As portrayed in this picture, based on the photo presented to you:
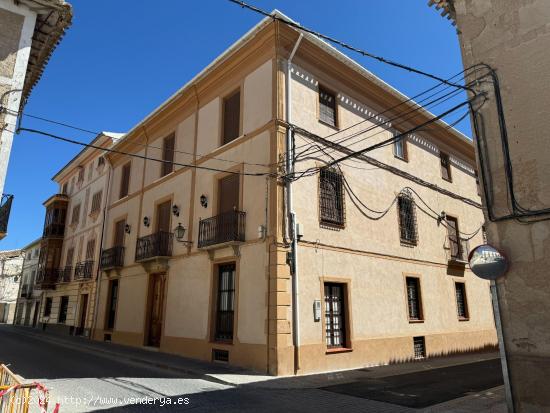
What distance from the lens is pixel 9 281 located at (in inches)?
1778

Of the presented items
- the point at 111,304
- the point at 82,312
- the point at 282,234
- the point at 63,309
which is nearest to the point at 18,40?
the point at 282,234

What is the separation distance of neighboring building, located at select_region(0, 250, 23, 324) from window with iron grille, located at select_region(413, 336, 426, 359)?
4344 centimetres

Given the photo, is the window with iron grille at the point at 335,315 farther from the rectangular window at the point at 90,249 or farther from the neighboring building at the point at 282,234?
the rectangular window at the point at 90,249

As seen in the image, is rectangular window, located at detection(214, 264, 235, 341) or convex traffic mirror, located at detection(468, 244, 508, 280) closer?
convex traffic mirror, located at detection(468, 244, 508, 280)

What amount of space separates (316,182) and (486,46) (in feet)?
20.5

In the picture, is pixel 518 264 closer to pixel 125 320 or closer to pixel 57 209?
pixel 125 320

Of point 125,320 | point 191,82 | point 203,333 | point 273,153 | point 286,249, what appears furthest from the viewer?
point 125,320

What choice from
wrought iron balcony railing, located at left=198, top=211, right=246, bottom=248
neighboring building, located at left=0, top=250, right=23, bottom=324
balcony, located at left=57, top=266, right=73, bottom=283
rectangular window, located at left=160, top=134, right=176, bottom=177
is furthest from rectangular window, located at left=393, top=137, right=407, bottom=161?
neighboring building, located at left=0, top=250, right=23, bottom=324

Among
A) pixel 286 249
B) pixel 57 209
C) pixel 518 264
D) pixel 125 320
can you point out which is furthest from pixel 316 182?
pixel 57 209

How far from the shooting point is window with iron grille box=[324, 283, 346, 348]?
11.1 m

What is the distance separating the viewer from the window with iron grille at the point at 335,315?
36.4 feet

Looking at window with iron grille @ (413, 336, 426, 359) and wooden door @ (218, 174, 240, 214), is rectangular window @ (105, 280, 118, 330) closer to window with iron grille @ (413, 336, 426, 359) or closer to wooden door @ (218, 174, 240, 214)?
wooden door @ (218, 174, 240, 214)

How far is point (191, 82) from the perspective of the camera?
14570 millimetres

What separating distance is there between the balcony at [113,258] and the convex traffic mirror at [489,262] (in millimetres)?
15840
